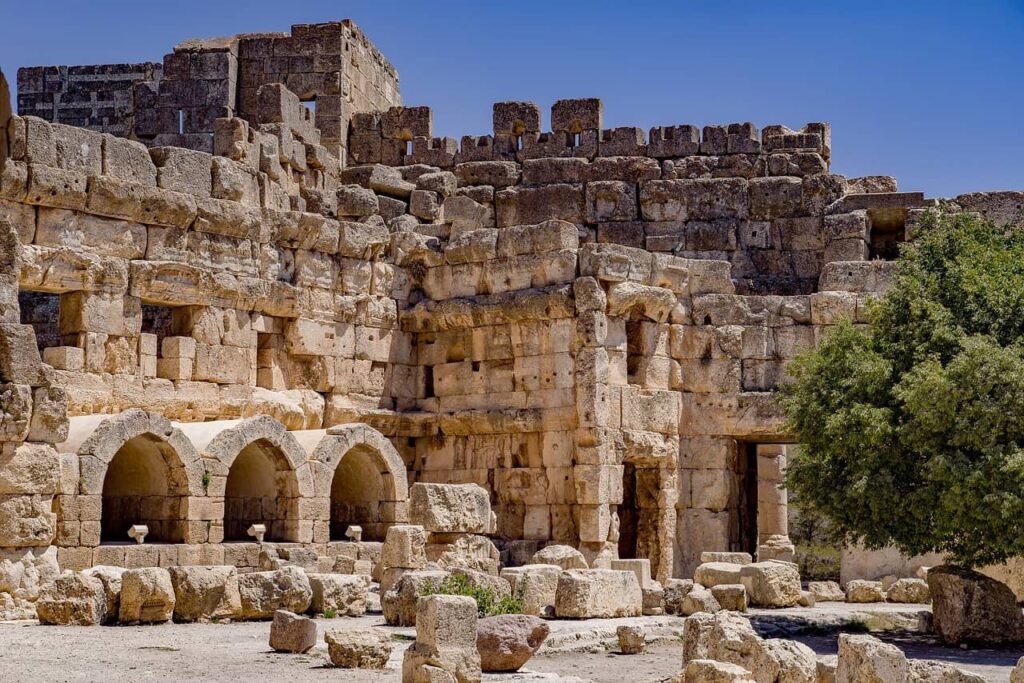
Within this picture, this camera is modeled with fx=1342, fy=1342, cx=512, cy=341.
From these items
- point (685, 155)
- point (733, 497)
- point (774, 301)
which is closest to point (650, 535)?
point (733, 497)

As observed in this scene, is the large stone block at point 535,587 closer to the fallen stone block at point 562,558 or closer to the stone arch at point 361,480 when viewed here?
the fallen stone block at point 562,558

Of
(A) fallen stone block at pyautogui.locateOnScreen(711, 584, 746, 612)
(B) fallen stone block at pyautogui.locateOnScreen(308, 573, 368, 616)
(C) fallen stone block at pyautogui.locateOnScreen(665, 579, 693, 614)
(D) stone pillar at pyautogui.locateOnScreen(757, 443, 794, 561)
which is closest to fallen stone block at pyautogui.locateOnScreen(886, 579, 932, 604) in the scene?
(A) fallen stone block at pyautogui.locateOnScreen(711, 584, 746, 612)

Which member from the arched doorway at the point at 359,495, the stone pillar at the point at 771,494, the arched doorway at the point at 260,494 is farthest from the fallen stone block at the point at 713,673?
the stone pillar at the point at 771,494

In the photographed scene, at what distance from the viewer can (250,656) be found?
36.7ft

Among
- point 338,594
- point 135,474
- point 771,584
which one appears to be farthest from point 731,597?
point 135,474

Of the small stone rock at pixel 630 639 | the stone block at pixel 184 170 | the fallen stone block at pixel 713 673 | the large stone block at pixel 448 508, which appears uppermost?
the stone block at pixel 184 170

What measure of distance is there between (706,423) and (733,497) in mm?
1238

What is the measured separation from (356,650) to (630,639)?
3596 millimetres

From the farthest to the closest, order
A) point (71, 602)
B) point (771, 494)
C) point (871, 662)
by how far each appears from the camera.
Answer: point (771, 494), point (71, 602), point (871, 662)

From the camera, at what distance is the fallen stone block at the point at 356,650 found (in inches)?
425

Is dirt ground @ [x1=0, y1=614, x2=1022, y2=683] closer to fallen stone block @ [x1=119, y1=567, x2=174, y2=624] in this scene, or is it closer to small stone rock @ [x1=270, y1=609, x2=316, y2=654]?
small stone rock @ [x1=270, y1=609, x2=316, y2=654]

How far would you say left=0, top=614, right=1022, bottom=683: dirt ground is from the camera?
10008mm

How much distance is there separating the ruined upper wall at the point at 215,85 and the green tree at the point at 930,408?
456 inches

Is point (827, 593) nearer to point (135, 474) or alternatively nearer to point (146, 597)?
point (135, 474)
